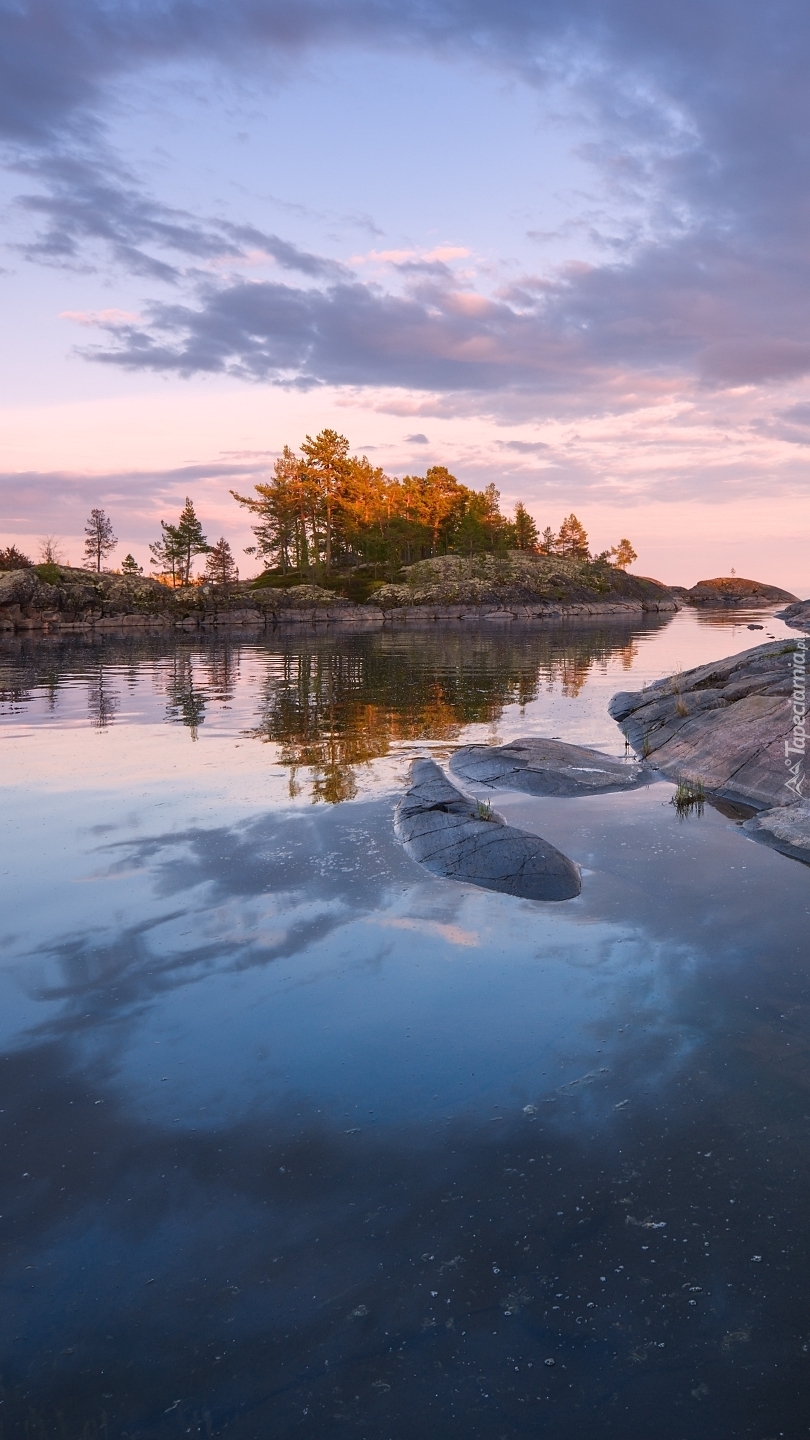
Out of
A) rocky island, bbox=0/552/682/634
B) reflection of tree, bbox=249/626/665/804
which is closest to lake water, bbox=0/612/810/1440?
reflection of tree, bbox=249/626/665/804

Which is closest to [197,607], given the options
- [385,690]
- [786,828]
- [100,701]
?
[100,701]

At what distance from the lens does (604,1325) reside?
418cm

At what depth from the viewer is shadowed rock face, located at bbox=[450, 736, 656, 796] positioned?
15.1 m

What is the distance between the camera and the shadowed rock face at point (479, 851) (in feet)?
33.6

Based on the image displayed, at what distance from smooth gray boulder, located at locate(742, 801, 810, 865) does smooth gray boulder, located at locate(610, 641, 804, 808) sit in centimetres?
80

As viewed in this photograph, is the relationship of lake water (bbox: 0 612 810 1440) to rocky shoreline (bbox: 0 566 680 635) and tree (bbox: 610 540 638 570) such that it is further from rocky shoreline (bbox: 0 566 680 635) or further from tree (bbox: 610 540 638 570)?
tree (bbox: 610 540 638 570)

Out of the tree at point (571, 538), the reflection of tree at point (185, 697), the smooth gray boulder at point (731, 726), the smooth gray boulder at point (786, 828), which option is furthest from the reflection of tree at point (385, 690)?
the tree at point (571, 538)

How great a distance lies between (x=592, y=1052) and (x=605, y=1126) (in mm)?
913

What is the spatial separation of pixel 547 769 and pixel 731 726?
3908 millimetres

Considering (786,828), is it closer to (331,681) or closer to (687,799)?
(687,799)

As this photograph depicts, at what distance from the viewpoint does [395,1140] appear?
561 cm

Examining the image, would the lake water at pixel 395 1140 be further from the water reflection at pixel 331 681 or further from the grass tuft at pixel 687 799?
the water reflection at pixel 331 681

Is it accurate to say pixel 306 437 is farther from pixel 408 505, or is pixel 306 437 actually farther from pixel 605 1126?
pixel 605 1126

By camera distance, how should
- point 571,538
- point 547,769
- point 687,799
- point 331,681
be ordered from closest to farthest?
1. point 687,799
2. point 547,769
3. point 331,681
4. point 571,538
